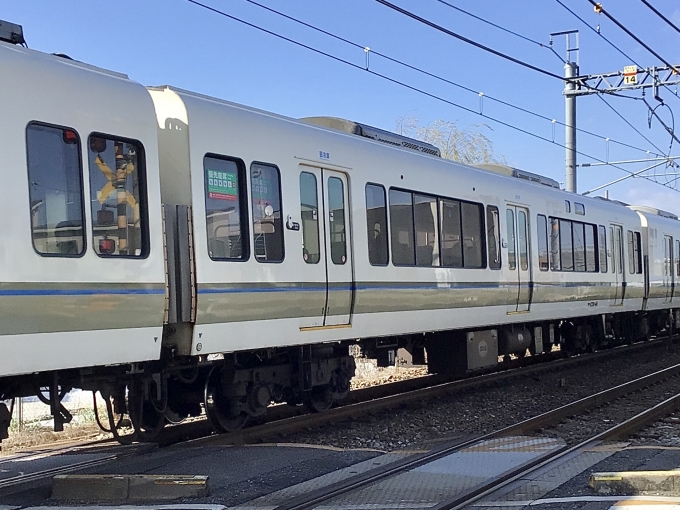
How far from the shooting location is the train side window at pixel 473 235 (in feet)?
36.4

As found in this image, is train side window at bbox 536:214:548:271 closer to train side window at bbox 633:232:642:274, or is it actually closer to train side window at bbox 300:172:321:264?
train side window at bbox 633:232:642:274

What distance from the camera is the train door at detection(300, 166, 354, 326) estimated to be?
8.16 meters

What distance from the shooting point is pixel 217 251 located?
23.0ft

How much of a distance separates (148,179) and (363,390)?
5857 mm

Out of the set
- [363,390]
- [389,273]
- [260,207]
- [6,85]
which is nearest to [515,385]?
[363,390]

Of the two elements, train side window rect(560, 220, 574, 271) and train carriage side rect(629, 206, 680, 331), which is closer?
train side window rect(560, 220, 574, 271)

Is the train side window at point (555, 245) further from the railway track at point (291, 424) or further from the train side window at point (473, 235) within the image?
the train side window at point (473, 235)

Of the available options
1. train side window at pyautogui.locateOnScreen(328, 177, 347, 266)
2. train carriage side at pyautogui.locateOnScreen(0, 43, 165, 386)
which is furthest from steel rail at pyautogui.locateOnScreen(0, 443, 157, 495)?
train side window at pyautogui.locateOnScreen(328, 177, 347, 266)

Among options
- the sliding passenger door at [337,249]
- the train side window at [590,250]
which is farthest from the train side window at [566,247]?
the sliding passenger door at [337,249]

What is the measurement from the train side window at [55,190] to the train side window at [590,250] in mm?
11645

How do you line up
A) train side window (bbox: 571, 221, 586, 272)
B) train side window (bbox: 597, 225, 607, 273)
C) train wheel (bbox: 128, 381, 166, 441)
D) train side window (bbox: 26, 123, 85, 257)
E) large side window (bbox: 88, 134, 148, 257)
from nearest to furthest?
train side window (bbox: 26, 123, 85, 257), large side window (bbox: 88, 134, 148, 257), train wheel (bbox: 128, 381, 166, 441), train side window (bbox: 571, 221, 586, 272), train side window (bbox: 597, 225, 607, 273)

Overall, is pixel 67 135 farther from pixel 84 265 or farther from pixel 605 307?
pixel 605 307

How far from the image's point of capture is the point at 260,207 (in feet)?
24.6

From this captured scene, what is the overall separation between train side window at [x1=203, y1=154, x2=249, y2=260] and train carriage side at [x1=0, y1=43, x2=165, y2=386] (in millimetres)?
634
